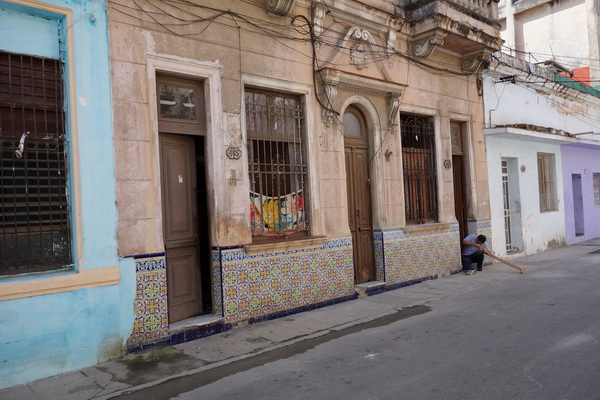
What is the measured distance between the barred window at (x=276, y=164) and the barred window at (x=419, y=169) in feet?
9.47

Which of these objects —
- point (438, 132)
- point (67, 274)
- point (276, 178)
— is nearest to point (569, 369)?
point (276, 178)

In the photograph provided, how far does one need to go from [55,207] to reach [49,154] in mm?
568

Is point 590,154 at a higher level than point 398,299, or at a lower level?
higher

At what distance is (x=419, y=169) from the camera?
32.2ft

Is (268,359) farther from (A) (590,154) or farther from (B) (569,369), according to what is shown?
(A) (590,154)

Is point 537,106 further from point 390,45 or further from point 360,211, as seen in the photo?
point 360,211

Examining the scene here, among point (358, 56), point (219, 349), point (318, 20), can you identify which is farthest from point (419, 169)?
point (219, 349)

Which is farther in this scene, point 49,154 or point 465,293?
point 465,293

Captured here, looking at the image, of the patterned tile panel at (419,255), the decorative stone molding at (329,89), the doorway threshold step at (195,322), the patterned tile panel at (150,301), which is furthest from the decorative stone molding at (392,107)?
the patterned tile panel at (150,301)

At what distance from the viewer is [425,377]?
438 cm

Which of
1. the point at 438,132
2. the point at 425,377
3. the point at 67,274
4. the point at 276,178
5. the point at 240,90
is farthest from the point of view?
the point at 438,132

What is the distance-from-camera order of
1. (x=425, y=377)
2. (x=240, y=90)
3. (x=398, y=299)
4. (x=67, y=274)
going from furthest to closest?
(x=398, y=299) → (x=240, y=90) → (x=67, y=274) → (x=425, y=377)

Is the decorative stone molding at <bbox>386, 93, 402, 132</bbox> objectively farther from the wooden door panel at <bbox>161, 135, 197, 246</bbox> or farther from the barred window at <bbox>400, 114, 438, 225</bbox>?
the wooden door panel at <bbox>161, 135, 197, 246</bbox>

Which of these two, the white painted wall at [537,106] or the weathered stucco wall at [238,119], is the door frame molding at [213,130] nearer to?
the weathered stucco wall at [238,119]
